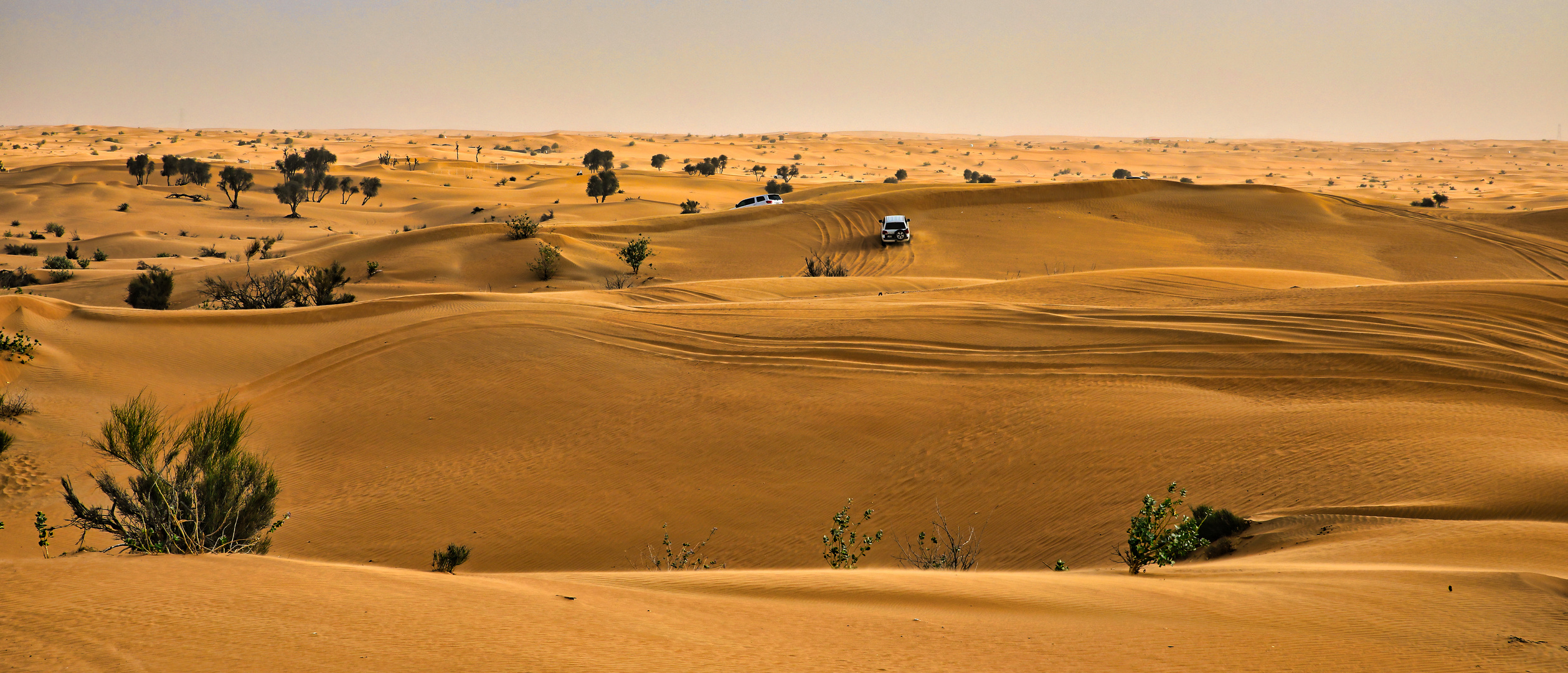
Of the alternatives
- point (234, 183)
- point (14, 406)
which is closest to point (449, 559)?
point (14, 406)

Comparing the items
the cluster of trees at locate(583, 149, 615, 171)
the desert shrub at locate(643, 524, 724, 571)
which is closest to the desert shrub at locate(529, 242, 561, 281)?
the desert shrub at locate(643, 524, 724, 571)

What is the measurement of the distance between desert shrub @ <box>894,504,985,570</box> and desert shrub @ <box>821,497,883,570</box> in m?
0.32

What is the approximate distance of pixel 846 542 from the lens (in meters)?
8.90

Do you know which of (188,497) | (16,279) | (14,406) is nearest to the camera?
(188,497)

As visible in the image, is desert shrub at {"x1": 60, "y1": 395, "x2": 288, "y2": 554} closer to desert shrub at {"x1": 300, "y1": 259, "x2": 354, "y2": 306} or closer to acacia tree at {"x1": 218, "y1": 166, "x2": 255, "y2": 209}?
desert shrub at {"x1": 300, "y1": 259, "x2": 354, "y2": 306}

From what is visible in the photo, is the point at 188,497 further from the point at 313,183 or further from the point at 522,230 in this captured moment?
the point at 313,183

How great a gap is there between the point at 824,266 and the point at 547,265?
8930mm

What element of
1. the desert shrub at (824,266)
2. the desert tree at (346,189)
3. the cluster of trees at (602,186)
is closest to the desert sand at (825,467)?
the desert shrub at (824,266)

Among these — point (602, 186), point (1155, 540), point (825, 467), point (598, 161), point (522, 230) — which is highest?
point (598, 161)

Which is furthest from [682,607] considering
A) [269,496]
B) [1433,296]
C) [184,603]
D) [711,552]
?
[1433,296]

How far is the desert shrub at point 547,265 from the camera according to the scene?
29641 millimetres

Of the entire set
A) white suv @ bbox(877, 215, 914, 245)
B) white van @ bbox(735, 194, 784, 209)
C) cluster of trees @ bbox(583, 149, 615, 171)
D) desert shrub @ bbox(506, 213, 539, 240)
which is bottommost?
desert shrub @ bbox(506, 213, 539, 240)

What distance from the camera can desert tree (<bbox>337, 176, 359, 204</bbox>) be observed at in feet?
192

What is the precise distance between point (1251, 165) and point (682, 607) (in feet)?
321
